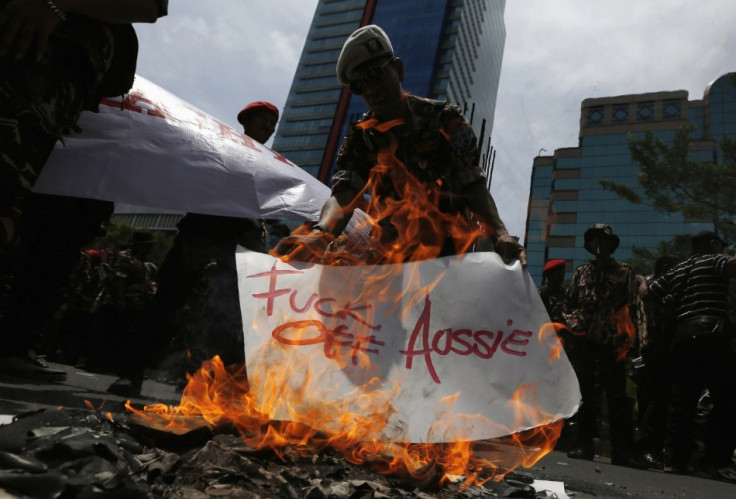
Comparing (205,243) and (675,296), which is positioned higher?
(675,296)

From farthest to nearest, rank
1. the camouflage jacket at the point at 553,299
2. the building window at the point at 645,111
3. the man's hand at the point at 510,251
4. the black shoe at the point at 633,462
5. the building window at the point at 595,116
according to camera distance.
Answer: the building window at the point at 595,116, the building window at the point at 645,111, the camouflage jacket at the point at 553,299, the black shoe at the point at 633,462, the man's hand at the point at 510,251

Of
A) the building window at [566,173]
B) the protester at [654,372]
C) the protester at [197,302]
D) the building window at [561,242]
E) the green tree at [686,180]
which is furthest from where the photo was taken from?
the building window at [566,173]

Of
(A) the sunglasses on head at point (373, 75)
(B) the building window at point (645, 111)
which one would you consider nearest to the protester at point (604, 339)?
(A) the sunglasses on head at point (373, 75)

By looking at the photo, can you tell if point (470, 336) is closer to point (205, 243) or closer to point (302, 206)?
point (302, 206)

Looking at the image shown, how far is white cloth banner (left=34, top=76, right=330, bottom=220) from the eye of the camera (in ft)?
8.46

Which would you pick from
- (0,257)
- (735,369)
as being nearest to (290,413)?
(0,257)

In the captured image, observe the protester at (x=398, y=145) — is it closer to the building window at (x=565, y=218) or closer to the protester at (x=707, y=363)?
the protester at (x=707, y=363)

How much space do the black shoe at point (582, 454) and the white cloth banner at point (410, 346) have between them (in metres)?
3.05

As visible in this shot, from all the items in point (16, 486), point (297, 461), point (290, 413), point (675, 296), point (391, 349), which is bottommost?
point (16, 486)

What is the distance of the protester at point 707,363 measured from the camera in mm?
3812

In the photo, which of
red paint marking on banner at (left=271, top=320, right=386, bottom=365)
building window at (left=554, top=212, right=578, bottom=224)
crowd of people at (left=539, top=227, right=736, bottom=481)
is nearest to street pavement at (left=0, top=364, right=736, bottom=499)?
crowd of people at (left=539, top=227, right=736, bottom=481)

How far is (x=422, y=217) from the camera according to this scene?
217 centimetres

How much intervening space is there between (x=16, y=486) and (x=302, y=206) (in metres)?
2.40

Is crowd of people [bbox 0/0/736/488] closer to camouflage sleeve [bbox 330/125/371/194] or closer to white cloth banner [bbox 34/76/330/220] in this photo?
camouflage sleeve [bbox 330/125/371/194]
